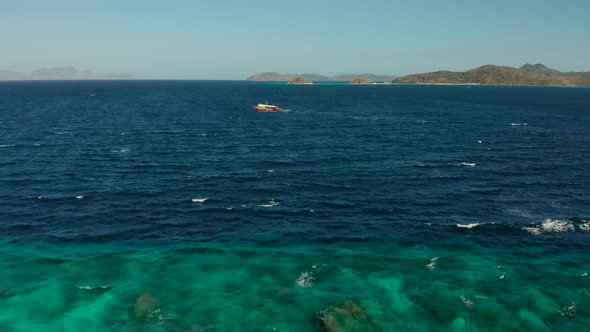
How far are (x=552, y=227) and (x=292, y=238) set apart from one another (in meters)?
48.5

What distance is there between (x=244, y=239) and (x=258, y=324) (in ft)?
72.2

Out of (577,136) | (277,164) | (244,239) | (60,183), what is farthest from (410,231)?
(577,136)

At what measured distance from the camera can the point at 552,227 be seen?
72.7m

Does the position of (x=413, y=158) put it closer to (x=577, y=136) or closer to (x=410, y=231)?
(x=410, y=231)

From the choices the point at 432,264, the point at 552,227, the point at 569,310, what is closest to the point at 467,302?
the point at 432,264

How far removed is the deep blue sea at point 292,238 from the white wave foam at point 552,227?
1.37ft

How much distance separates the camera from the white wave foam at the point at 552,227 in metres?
71.1

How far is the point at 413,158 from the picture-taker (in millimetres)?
120250

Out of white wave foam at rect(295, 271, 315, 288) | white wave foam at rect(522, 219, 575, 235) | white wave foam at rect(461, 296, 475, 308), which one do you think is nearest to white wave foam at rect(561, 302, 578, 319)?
white wave foam at rect(461, 296, 475, 308)

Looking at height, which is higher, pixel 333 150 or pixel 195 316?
pixel 333 150

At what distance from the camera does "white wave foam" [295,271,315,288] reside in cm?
5350

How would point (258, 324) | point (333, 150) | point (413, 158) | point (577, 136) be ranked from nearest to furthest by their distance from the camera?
point (258, 324)
point (413, 158)
point (333, 150)
point (577, 136)

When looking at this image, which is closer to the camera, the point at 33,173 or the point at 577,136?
the point at 33,173

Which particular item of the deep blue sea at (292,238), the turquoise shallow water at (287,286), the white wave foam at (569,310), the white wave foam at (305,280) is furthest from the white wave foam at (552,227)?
the white wave foam at (305,280)
